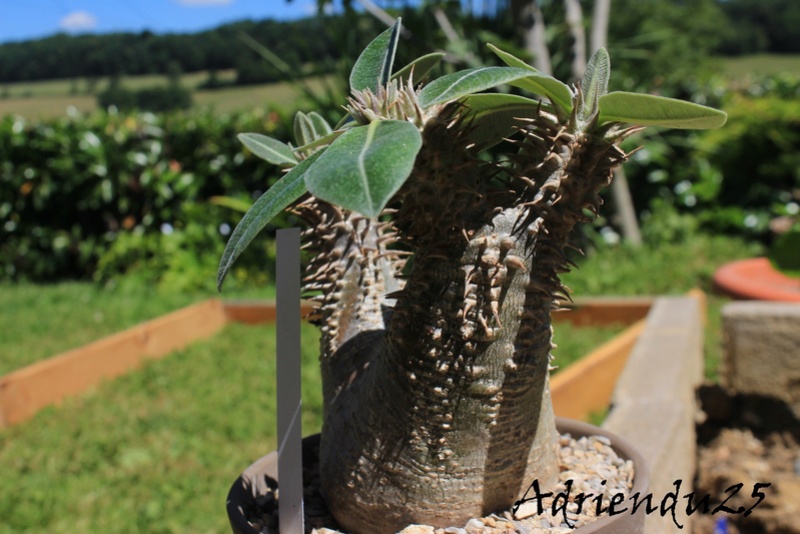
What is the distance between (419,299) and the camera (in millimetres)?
998

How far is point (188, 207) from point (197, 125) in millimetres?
956

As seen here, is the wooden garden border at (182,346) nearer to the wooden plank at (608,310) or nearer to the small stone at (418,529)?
the wooden plank at (608,310)

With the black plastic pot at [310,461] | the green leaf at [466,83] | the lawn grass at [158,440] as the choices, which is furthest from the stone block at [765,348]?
the green leaf at [466,83]

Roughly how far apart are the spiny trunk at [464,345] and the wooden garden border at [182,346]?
5.50ft

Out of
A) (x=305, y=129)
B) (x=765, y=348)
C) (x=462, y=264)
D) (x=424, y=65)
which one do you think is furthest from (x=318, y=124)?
(x=765, y=348)

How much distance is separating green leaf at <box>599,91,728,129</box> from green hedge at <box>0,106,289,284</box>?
6.01 metres

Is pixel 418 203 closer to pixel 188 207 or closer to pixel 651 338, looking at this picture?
pixel 651 338

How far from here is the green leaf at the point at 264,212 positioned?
2.32 ft

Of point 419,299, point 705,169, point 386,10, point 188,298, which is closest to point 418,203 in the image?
point 419,299

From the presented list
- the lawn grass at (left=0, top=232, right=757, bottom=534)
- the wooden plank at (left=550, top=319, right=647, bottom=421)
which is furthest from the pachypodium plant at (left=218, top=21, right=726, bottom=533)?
the wooden plank at (left=550, top=319, right=647, bottom=421)

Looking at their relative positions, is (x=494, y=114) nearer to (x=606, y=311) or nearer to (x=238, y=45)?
(x=606, y=311)

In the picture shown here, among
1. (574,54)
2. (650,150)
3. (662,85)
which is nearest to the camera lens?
(574,54)

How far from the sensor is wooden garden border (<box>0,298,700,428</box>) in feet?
10.3

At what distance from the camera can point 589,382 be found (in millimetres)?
3152
